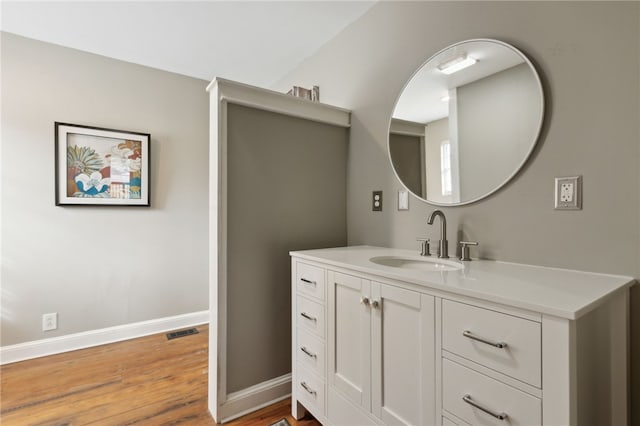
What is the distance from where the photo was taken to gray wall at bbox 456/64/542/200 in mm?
1261

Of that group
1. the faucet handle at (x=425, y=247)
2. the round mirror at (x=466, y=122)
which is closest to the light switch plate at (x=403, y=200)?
the round mirror at (x=466, y=122)

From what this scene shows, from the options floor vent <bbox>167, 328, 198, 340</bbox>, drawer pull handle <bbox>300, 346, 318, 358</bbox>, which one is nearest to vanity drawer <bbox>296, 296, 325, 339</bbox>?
drawer pull handle <bbox>300, 346, 318, 358</bbox>

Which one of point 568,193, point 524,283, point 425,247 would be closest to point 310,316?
point 425,247

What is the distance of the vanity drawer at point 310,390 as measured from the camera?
58.6 inches

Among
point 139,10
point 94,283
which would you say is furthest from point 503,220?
point 94,283

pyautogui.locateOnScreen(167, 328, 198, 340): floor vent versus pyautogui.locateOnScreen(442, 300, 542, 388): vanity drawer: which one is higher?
pyautogui.locateOnScreen(442, 300, 542, 388): vanity drawer

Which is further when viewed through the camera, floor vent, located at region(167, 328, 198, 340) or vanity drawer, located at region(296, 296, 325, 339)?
floor vent, located at region(167, 328, 198, 340)

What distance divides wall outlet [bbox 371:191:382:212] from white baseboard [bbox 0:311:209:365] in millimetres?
2183

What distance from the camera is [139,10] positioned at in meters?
2.07

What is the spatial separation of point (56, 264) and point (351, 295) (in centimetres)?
254

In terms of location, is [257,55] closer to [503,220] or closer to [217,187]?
[217,187]

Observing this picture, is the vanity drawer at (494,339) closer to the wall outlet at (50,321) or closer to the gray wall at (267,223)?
the gray wall at (267,223)

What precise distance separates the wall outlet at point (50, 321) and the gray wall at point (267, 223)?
1799mm

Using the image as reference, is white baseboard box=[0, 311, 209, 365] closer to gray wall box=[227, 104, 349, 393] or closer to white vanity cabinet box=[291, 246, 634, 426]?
gray wall box=[227, 104, 349, 393]
